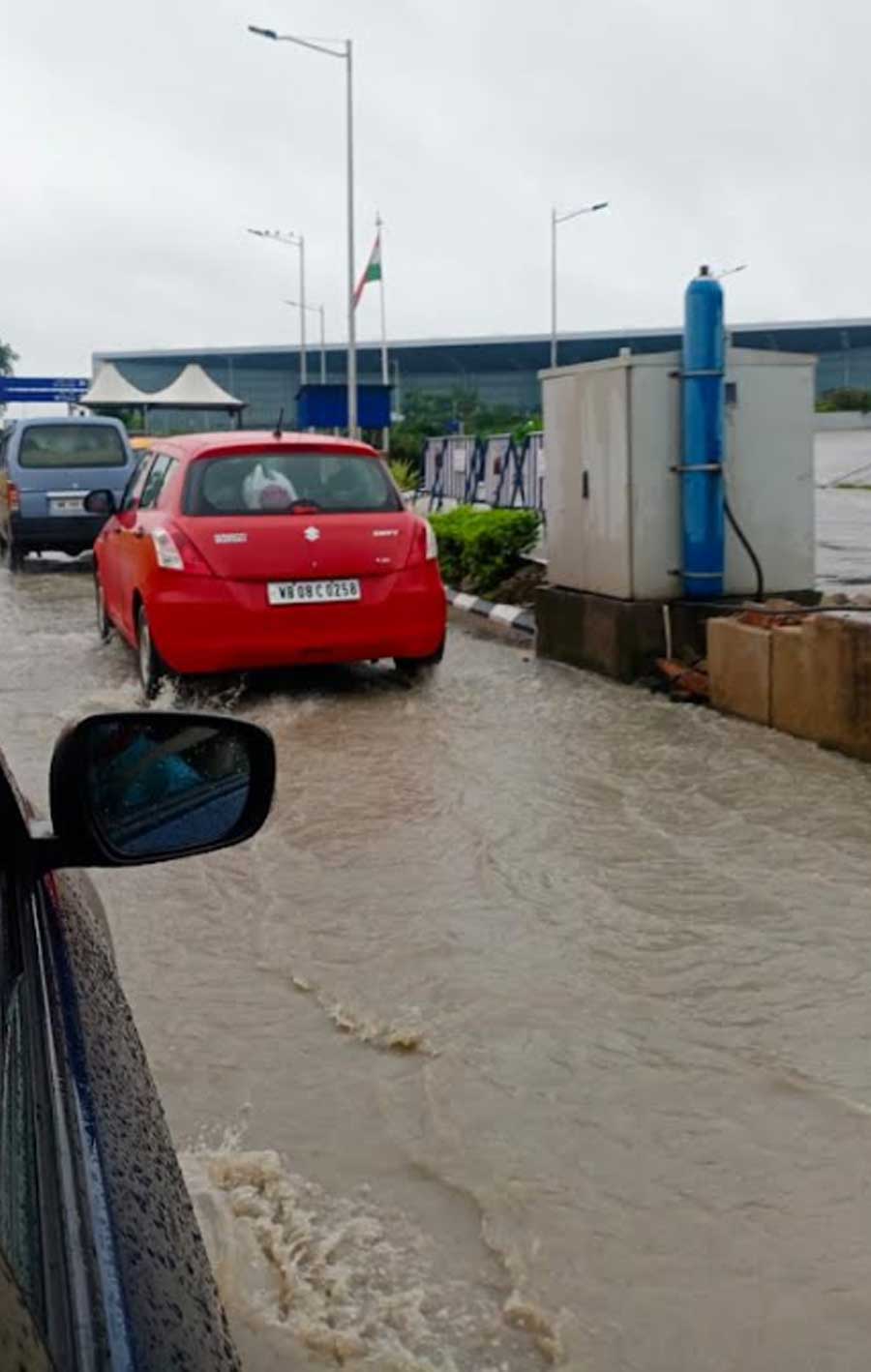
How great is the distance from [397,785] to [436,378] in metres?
116

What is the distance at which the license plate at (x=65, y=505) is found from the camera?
1975 centimetres

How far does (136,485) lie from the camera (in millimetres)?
11141

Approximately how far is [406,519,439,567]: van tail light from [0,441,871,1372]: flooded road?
2.01 m

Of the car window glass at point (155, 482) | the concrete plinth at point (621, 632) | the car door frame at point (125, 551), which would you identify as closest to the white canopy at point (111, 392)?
the car door frame at point (125, 551)

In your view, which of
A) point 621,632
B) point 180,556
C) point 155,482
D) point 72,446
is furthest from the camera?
point 72,446

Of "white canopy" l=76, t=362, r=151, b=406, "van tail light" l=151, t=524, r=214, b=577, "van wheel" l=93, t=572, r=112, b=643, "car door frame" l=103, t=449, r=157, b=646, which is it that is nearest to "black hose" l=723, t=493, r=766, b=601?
"van tail light" l=151, t=524, r=214, b=577

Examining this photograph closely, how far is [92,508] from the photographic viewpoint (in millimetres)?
11625

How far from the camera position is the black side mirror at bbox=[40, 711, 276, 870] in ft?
5.98

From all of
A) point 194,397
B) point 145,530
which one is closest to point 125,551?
point 145,530

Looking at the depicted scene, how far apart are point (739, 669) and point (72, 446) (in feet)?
42.4

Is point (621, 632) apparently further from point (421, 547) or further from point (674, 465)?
point (421, 547)

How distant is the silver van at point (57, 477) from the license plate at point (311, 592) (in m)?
10.3

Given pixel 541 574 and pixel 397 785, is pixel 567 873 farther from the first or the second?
pixel 541 574

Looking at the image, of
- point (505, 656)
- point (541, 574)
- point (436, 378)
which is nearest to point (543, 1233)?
point (505, 656)
